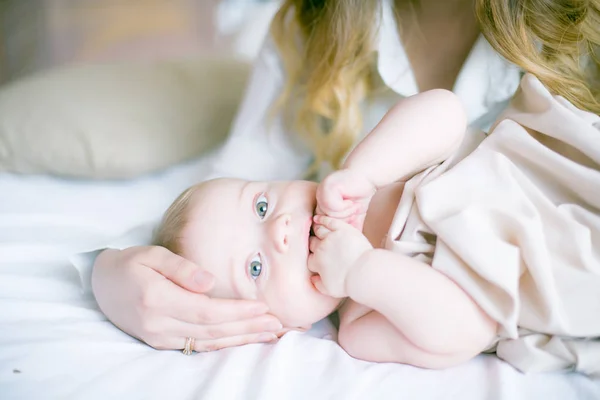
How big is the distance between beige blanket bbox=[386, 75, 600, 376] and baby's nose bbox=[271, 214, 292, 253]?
0.14 metres

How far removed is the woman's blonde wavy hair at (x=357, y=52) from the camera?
0.91 m

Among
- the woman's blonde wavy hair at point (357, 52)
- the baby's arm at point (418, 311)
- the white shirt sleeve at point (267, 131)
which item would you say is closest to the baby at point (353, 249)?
the baby's arm at point (418, 311)

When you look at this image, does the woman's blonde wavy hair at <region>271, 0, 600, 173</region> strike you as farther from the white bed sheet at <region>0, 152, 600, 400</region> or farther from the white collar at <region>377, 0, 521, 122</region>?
the white bed sheet at <region>0, 152, 600, 400</region>

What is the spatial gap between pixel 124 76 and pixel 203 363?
3.12ft

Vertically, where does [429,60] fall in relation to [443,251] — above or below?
above

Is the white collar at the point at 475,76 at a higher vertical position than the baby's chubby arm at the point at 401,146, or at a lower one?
higher

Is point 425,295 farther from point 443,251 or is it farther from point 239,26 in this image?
point 239,26

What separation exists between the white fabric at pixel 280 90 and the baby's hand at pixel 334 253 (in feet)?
1.42

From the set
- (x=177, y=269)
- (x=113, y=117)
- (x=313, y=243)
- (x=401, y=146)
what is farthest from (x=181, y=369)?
(x=113, y=117)

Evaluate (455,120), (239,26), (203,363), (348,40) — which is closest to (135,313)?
(203,363)

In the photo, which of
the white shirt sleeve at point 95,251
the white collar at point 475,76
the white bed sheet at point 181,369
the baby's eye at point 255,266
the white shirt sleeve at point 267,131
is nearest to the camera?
the white bed sheet at point 181,369

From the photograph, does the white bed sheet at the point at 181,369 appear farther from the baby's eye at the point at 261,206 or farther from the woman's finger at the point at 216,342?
the baby's eye at the point at 261,206

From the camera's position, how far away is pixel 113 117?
1.31 metres

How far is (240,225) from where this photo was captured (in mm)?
783
